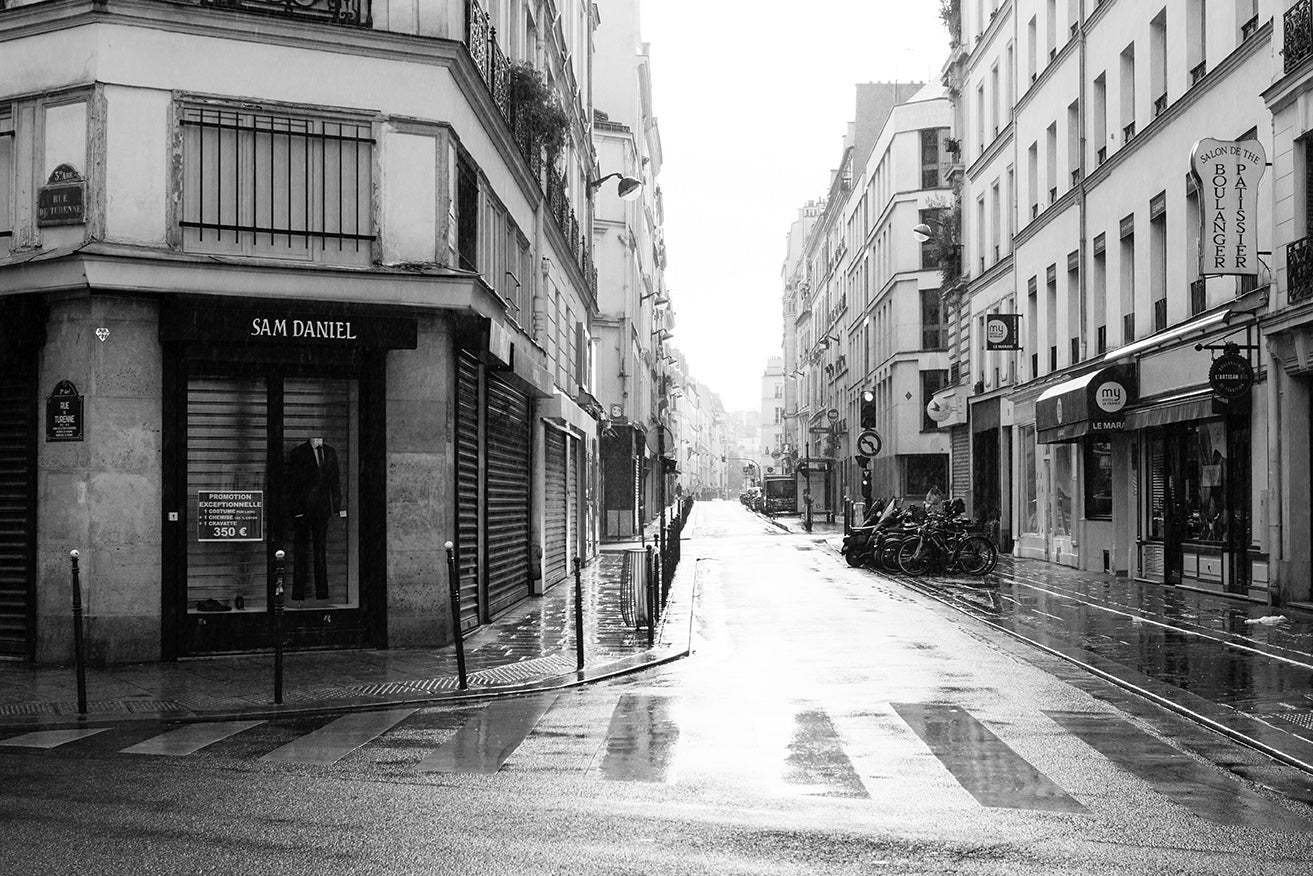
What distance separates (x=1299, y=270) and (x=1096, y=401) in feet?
23.2

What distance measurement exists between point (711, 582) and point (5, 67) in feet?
48.8

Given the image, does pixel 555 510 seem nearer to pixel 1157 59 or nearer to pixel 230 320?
pixel 230 320

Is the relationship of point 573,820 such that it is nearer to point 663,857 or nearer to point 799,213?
point 663,857

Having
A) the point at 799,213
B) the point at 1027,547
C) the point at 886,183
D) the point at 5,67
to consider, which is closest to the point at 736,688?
the point at 5,67

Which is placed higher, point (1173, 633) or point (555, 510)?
point (555, 510)

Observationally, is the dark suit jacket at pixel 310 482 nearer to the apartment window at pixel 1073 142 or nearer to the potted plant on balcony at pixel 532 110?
the potted plant on balcony at pixel 532 110

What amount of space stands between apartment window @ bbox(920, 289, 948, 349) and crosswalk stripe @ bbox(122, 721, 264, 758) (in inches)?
2088

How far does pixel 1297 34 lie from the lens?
18766 mm

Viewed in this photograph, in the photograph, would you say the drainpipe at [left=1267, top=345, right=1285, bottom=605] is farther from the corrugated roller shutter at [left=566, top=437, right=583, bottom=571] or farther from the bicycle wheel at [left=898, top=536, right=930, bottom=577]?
the corrugated roller shutter at [left=566, top=437, right=583, bottom=571]

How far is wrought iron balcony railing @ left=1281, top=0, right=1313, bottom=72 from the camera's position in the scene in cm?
1839

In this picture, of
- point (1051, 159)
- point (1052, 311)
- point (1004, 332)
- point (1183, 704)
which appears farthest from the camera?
point (1004, 332)

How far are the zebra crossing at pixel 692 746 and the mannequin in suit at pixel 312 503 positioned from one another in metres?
4.08

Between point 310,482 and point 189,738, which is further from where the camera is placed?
point 310,482

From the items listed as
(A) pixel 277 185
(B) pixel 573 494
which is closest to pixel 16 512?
(A) pixel 277 185
